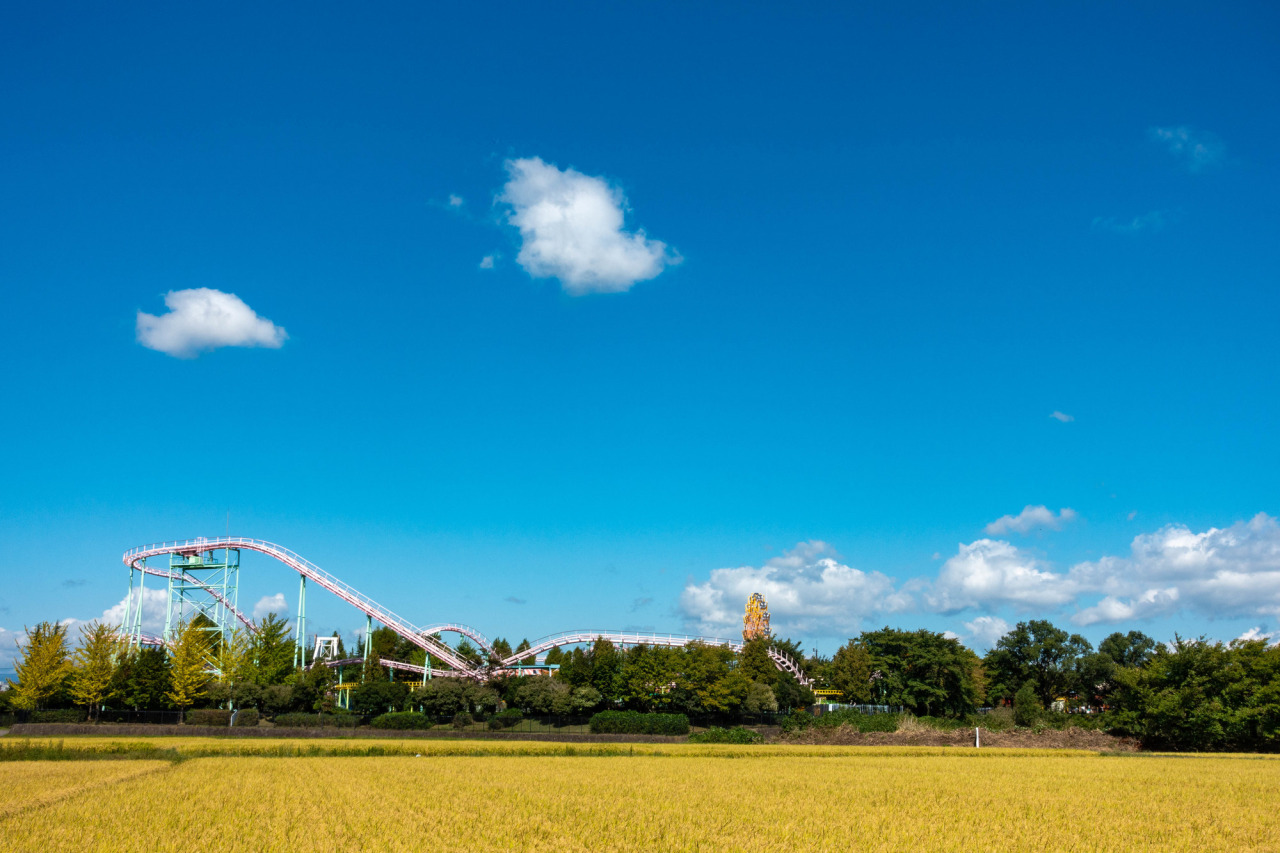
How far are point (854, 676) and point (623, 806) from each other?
68.1 m

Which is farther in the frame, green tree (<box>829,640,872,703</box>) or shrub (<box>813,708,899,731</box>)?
green tree (<box>829,640,872,703</box>)

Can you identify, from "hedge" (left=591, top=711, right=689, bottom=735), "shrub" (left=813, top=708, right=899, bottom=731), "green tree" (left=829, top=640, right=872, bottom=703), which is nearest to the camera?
"hedge" (left=591, top=711, right=689, bottom=735)

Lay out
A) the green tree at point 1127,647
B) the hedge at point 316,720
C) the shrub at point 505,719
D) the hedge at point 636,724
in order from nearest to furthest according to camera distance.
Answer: the hedge at point 316,720, the hedge at point 636,724, the shrub at point 505,719, the green tree at point 1127,647

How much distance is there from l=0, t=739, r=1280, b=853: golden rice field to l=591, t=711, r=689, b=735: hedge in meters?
20.3

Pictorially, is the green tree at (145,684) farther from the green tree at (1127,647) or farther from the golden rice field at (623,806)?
the green tree at (1127,647)

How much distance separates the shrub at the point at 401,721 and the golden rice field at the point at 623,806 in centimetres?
1709

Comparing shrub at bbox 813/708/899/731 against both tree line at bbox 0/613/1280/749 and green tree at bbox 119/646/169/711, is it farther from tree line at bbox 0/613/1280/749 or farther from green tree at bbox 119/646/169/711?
green tree at bbox 119/646/169/711

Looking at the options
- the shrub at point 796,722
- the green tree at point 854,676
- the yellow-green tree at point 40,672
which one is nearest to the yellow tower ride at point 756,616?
the green tree at point 854,676

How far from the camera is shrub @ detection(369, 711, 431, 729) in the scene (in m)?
54.7

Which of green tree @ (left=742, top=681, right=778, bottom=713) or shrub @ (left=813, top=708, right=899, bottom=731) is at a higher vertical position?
green tree @ (left=742, top=681, right=778, bottom=713)

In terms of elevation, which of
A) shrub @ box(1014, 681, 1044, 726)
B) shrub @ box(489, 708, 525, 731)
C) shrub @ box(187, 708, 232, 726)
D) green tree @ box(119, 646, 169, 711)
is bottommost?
shrub @ box(1014, 681, 1044, 726)

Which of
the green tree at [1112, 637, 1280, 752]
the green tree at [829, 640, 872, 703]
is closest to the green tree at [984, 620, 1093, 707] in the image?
the green tree at [829, 640, 872, 703]

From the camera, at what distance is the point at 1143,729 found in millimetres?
58938

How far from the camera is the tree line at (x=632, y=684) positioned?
57.3 meters
